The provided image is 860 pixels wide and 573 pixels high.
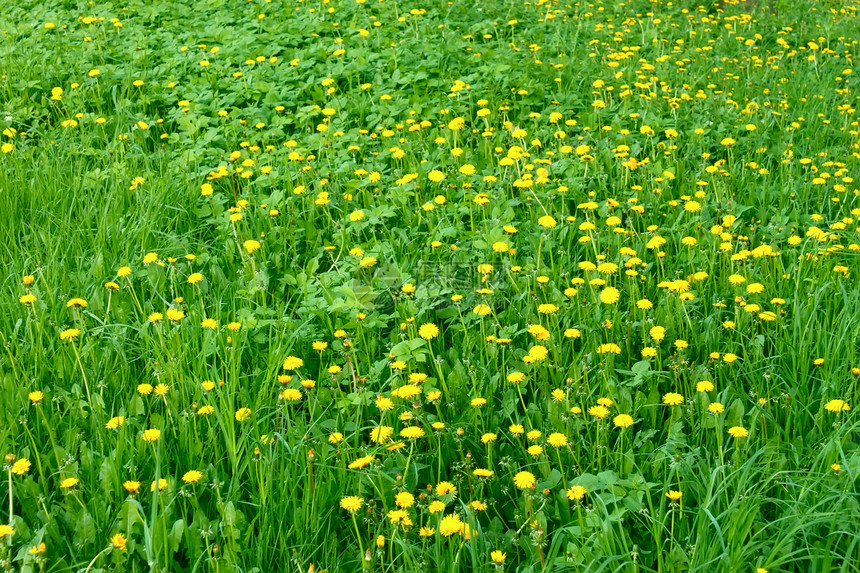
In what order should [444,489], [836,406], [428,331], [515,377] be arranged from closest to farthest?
[444,489]
[836,406]
[515,377]
[428,331]

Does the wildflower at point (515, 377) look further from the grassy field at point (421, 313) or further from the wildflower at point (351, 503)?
the wildflower at point (351, 503)

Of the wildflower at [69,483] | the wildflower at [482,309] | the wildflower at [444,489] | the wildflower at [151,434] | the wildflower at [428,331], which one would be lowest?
the wildflower at [444,489]

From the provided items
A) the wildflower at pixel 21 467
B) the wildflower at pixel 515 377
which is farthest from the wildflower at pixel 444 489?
the wildflower at pixel 21 467

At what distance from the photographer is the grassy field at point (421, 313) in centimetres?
202

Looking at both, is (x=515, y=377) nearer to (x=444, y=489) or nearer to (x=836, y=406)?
(x=444, y=489)

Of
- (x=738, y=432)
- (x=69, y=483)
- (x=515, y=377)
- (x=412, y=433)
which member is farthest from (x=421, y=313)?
(x=69, y=483)

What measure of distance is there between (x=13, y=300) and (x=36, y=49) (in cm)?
365

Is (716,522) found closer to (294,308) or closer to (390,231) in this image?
(294,308)

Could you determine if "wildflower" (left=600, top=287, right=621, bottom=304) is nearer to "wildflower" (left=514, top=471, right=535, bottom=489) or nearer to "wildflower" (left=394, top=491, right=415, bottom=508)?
"wildflower" (left=514, top=471, right=535, bottom=489)

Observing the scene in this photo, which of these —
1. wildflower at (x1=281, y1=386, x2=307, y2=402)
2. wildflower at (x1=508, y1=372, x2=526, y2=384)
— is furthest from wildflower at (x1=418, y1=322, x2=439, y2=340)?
wildflower at (x1=281, y1=386, x2=307, y2=402)

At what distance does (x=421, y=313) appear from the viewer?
293cm

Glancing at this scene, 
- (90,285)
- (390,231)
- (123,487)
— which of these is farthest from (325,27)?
(123,487)

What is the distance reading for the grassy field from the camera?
79.5 inches

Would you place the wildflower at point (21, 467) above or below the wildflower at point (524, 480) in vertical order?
above
